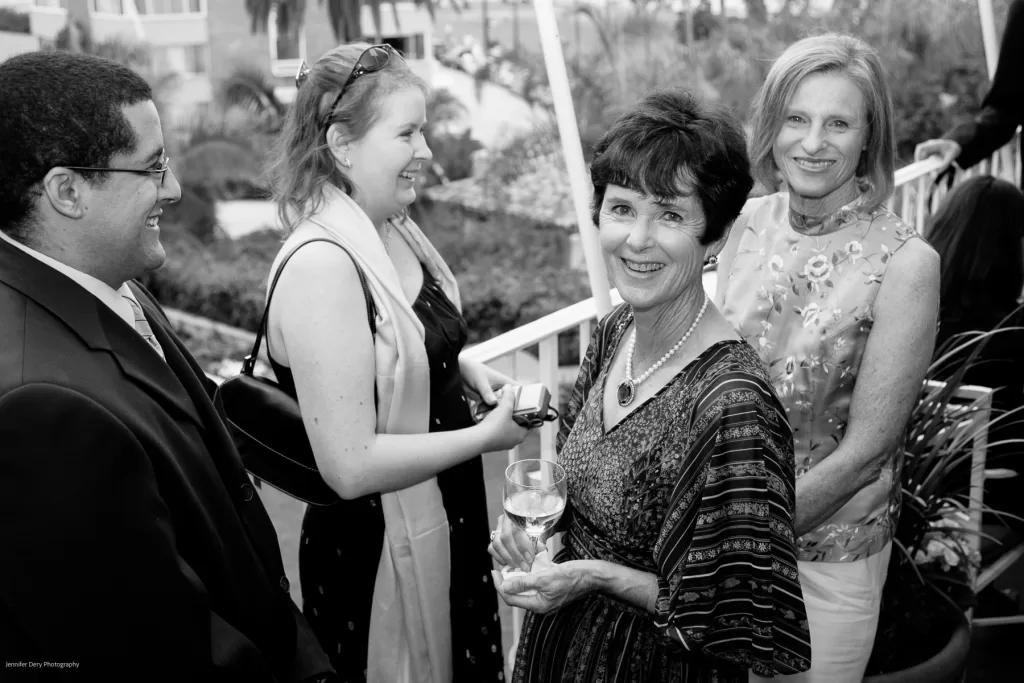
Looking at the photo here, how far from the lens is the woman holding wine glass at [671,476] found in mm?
1505

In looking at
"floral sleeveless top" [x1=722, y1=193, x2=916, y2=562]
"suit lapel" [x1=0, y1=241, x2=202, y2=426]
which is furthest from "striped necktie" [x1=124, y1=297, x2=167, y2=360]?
"floral sleeveless top" [x1=722, y1=193, x2=916, y2=562]

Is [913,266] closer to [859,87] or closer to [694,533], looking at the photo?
[859,87]

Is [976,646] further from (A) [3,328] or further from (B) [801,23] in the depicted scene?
(B) [801,23]

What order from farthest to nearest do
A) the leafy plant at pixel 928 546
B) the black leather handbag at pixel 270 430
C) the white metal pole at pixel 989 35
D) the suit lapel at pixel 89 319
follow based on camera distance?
the white metal pole at pixel 989 35 < the leafy plant at pixel 928 546 < the black leather handbag at pixel 270 430 < the suit lapel at pixel 89 319

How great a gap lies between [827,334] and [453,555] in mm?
999

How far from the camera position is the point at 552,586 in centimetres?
163

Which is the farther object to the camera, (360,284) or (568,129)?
(568,129)

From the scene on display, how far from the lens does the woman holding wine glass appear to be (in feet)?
4.94

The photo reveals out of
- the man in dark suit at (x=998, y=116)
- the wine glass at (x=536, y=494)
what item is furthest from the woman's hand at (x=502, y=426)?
the man in dark suit at (x=998, y=116)

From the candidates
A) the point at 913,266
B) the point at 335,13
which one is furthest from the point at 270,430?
the point at 335,13

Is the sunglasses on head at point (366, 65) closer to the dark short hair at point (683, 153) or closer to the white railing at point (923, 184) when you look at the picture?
the dark short hair at point (683, 153)

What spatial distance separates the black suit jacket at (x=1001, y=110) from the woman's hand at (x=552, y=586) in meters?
3.11

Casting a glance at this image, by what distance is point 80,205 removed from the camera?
1.52 metres

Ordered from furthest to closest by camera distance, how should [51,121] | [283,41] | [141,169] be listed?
[283,41]
[141,169]
[51,121]
